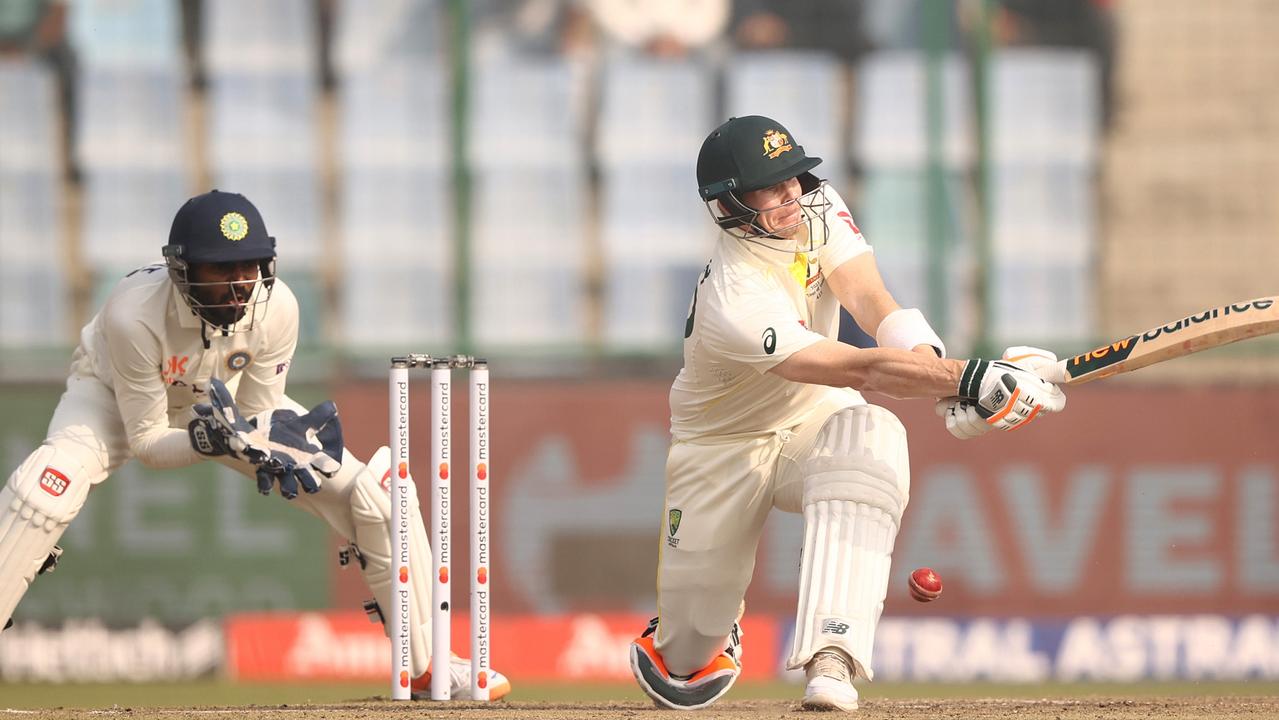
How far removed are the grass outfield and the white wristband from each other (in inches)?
101

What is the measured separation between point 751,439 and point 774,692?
278cm

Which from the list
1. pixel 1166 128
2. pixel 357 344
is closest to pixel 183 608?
pixel 357 344

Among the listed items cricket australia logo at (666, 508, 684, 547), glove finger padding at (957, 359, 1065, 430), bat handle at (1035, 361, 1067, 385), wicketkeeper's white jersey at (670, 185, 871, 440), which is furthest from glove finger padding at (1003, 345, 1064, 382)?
cricket australia logo at (666, 508, 684, 547)

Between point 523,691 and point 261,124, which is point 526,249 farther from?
point 523,691

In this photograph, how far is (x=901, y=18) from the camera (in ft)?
28.7

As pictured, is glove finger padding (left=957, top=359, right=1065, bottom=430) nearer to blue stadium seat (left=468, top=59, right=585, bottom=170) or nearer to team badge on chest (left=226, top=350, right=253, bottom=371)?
team badge on chest (left=226, top=350, right=253, bottom=371)

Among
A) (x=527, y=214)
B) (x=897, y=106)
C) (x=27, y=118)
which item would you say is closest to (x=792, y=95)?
(x=897, y=106)

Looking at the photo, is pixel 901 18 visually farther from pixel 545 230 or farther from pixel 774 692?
pixel 774 692

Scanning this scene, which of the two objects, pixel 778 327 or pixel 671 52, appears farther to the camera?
pixel 671 52

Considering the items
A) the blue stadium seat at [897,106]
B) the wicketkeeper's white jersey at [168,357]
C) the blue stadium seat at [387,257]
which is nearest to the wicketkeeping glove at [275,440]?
the wicketkeeper's white jersey at [168,357]

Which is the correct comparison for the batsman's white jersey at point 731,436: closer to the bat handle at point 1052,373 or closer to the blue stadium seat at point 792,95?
the bat handle at point 1052,373

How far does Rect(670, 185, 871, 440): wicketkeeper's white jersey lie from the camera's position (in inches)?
169

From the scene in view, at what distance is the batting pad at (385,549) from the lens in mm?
5242

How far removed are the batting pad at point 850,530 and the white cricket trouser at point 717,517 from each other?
11.0 inches
